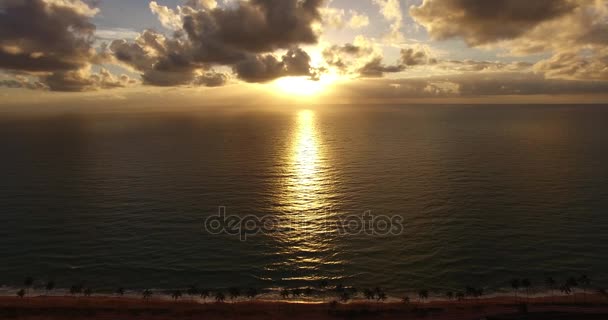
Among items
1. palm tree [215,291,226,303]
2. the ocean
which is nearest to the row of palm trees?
palm tree [215,291,226,303]

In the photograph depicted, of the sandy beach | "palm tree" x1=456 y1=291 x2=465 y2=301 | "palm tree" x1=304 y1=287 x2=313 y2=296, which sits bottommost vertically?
the sandy beach

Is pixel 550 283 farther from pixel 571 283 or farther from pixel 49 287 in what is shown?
pixel 49 287

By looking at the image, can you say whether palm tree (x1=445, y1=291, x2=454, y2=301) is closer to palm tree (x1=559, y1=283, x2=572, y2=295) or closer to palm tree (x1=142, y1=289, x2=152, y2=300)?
palm tree (x1=559, y1=283, x2=572, y2=295)

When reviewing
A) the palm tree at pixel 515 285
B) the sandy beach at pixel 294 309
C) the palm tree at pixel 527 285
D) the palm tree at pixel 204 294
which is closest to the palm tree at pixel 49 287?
the sandy beach at pixel 294 309

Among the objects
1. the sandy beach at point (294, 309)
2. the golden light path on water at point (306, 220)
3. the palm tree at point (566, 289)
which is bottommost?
the sandy beach at point (294, 309)

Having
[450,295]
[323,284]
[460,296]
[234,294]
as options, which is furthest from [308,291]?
[460,296]

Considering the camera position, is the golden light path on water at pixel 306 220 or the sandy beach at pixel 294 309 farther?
the golden light path on water at pixel 306 220

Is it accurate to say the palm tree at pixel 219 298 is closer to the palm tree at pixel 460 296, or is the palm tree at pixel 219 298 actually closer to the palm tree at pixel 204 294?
the palm tree at pixel 204 294
